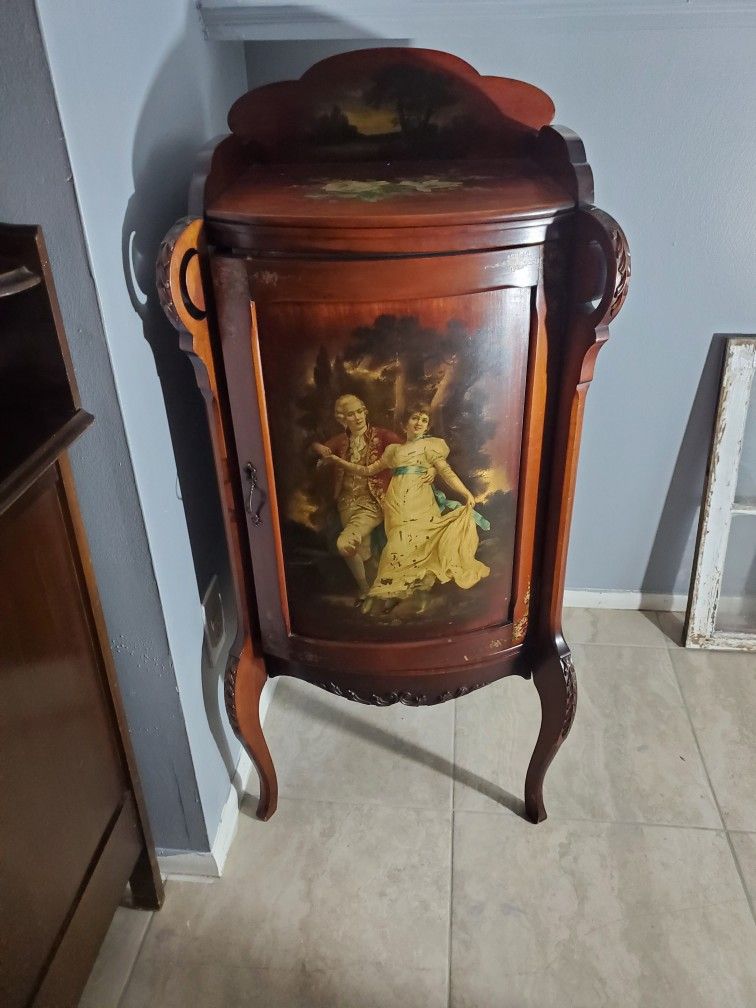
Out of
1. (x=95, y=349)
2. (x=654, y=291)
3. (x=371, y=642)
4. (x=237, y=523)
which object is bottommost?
(x=371, y=642)

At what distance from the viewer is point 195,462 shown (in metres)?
1.26

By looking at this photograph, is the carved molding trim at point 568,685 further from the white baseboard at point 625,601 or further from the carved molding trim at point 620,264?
the white baseboard at point 625,601

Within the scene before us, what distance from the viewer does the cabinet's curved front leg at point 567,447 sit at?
0.96 meters

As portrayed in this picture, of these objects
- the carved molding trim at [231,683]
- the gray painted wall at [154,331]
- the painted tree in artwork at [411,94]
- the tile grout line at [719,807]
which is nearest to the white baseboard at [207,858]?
the gray painted wall at [154,331]

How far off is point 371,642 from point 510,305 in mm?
524

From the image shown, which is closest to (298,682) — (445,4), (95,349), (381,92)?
(95,349)

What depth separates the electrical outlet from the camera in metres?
1.29

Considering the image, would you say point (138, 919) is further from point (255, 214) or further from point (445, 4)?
point (445, 4)

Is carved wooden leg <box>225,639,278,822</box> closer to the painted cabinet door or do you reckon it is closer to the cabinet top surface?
the painted cabinet door

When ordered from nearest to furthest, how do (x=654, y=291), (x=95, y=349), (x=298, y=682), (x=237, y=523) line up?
(x=95, y=349) < (x=237, y=523) < (x=654, y=291) < (x=298, y=682)

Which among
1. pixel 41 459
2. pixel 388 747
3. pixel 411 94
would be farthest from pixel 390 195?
pixel 388 747

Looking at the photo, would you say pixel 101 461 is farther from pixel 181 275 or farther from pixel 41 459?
pixel 181 275

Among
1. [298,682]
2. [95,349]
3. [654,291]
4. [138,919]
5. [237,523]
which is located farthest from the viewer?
[298,682]

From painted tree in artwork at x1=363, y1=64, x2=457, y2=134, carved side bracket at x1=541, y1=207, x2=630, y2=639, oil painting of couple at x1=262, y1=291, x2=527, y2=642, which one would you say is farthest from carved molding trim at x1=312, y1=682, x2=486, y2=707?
painted tree in artwork at x1=363, y1=64, x2=457, y2=134
